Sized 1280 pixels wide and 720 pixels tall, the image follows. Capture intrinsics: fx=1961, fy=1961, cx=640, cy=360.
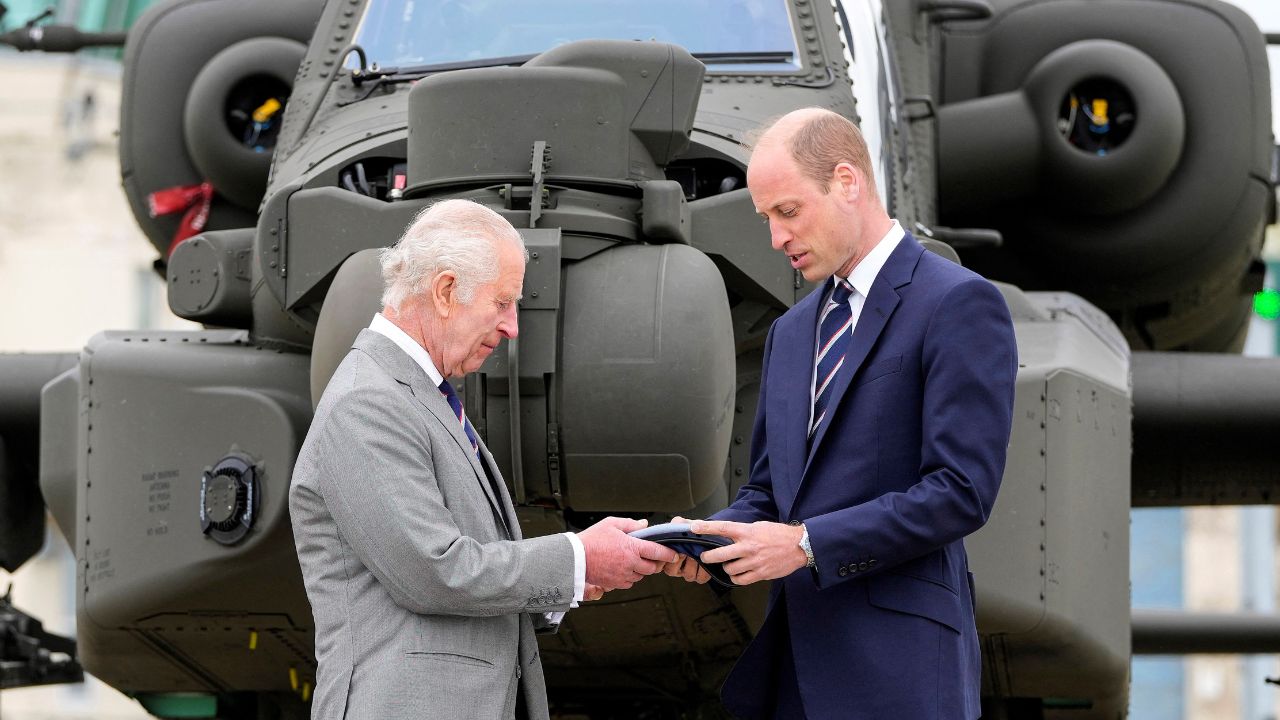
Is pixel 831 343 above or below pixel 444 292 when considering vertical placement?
below

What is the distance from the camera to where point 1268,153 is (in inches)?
302

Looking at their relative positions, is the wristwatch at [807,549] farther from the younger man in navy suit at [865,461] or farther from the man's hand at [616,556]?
A: the man's hand at [616,556]

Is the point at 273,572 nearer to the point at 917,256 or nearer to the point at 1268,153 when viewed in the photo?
the point at 917,256

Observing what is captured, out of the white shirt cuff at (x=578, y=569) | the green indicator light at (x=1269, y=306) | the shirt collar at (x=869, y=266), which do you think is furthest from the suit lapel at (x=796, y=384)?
the green indicator light at (x=1269, y=306)

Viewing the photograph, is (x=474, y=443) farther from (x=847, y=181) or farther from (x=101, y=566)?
(x=101, y=566)

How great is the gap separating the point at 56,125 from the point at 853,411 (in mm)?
23461

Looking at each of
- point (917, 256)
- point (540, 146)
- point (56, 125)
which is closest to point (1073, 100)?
point (540, 146)

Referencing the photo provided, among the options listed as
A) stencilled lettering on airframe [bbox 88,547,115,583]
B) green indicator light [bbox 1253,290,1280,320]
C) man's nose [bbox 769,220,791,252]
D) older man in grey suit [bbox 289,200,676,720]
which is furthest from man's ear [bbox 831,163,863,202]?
green indicator light [bbox 1253,290,1280,320]

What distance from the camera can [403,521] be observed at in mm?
3004

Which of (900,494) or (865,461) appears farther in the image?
(865,461)

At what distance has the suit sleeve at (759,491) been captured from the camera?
3.45m

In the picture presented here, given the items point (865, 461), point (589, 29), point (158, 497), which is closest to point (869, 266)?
point (865, 461)

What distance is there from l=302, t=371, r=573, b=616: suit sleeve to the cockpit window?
8.11ft

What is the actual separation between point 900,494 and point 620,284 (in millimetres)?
1036
